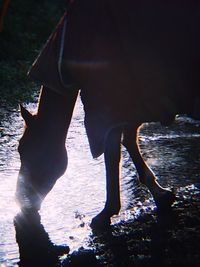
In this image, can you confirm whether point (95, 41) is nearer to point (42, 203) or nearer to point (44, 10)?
point (42, 203)

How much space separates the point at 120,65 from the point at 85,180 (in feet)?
4.82

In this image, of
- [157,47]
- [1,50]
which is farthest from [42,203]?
[1,50]

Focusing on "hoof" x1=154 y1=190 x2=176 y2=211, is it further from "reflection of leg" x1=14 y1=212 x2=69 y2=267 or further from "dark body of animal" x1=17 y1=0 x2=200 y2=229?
"reflection of leg" x1=14 y1=212 x2=69 y2=267

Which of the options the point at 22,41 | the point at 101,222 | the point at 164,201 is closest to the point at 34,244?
the point at 101,222

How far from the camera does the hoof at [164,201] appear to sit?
4078 millimetres

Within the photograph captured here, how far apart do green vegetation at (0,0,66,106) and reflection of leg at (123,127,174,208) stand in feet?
12.4

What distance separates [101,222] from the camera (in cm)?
383

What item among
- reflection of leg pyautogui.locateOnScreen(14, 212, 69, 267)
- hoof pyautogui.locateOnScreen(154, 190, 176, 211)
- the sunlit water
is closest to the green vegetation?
the sunlit water

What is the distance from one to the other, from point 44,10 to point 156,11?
12.1 metres

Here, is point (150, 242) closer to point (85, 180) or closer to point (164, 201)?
point (164, 201)

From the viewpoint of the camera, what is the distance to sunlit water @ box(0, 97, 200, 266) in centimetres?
385

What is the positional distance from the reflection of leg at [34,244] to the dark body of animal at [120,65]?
37cm

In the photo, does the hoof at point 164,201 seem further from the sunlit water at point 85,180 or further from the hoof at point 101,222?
the hoof at point 101,222

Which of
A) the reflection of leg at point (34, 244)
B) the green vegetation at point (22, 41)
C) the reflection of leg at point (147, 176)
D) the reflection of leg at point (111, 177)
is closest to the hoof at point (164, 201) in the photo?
the reflection of leg at point (147, 176)
